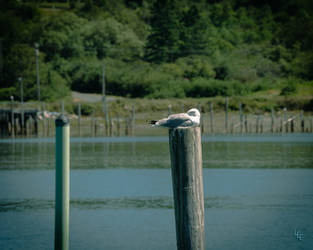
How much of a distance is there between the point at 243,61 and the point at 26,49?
97.7ft

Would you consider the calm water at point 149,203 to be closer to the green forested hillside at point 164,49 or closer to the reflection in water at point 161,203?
the reflection in water at point 161,203

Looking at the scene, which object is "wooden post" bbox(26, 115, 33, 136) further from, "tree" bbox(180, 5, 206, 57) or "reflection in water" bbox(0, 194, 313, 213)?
"reflection in water" bbox(0, 194, 313, 213)

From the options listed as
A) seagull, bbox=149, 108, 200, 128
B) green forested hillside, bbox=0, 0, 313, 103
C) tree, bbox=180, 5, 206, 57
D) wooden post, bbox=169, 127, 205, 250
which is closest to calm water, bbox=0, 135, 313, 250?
seagull, bbox=149, 108, 200, 128

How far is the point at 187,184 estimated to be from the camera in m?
8.17

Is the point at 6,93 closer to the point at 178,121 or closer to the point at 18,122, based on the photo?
the point at 18,122

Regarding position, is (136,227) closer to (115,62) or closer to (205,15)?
(115,62)

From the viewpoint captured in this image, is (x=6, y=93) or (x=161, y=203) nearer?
(x=161, y=203)

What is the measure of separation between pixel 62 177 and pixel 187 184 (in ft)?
4.94

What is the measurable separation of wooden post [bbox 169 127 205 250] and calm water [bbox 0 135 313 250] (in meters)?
3.78

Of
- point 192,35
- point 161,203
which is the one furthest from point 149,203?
point 192,35

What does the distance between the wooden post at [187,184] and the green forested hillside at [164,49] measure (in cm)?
6876

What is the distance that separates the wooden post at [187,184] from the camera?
26.2 feet

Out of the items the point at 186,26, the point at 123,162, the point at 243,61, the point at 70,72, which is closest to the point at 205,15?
the point at 186,26

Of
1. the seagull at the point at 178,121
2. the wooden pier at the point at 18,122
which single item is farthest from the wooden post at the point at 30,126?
the seagull at the point at 178,121
